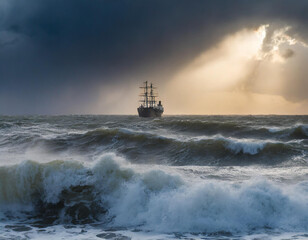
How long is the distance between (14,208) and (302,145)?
1445 cm

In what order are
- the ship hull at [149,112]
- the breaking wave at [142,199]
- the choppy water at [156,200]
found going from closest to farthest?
1. the choppy water at [156,200]
2. the breaking wave at [142,199]
3. the ship hull at [149,112]

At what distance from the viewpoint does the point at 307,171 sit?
10.0 meters

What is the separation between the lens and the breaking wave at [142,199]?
6.48m

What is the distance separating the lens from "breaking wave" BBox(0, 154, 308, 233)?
21.2ft

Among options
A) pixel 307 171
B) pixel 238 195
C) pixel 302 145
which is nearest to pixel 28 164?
pixel 238 195

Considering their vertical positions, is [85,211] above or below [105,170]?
below

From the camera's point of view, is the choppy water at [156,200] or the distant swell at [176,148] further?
the distant swell at [176,148]

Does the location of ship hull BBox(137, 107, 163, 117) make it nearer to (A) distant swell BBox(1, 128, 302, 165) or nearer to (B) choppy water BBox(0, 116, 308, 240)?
(A) distant swell BBox(1, 128, 302, 165)

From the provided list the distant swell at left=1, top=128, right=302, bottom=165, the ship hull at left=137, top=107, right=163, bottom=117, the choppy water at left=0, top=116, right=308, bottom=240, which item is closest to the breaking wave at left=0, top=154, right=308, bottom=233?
the choppy water at left=0, top=116, right=308, bottom=240

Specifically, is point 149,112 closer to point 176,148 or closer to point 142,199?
point 176,148

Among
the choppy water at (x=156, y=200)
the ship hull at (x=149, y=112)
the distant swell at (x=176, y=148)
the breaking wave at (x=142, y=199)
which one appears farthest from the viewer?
the ship hull at (x=149, y=112)

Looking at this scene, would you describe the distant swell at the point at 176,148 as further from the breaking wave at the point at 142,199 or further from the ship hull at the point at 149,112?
the ship hull at the point at 149,112

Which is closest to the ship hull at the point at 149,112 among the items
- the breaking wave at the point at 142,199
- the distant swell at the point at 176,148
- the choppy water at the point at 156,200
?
the distant swell at the point at 176,148

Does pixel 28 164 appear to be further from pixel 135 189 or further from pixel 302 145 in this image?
pixel 302 145
